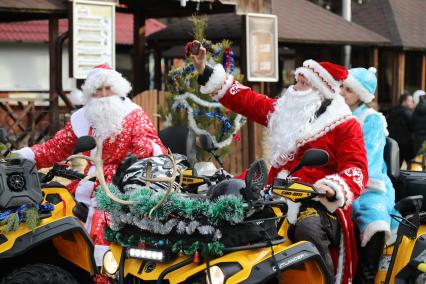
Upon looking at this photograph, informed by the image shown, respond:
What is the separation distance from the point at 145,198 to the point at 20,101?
14429 mm

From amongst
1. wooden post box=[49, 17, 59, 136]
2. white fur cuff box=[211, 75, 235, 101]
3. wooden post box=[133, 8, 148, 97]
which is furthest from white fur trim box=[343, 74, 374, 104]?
wooden post box=[133, 8, 148, 97]

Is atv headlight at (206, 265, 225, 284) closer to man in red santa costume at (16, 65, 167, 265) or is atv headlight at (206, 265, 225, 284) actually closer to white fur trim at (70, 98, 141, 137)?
man in red santa costume at (16, 65, 167, 265)

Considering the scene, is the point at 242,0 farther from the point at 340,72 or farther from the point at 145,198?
the point at 145,198

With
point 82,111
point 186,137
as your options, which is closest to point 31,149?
point 82,111

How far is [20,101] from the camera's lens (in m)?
18.0

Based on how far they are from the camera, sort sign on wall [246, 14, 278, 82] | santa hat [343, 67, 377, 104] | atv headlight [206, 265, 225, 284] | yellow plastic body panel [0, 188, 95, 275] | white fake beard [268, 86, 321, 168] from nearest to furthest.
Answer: atv headlight [206, 265, 225, 284]
yellow plastic body panel [0, 188, 95, 275]
white fake beard [268, 86, 321, 168]
santa hat [343, 67, 377, 104]
sign on wall [246, 14, 278, 82]

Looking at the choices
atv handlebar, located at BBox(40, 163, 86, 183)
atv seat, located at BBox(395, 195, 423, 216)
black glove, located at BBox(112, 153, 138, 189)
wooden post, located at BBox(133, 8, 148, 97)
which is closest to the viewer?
black glove, located at BBox(112, 153, 138, 189)

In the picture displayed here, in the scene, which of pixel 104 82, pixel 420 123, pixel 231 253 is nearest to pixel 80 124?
pixel 104 82

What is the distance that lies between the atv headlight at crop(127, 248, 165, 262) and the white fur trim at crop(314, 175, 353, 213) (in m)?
1.04

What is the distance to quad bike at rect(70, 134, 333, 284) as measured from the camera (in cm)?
404

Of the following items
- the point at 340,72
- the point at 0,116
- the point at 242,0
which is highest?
the point at 242,0

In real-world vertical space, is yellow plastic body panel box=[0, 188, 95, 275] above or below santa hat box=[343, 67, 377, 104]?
below

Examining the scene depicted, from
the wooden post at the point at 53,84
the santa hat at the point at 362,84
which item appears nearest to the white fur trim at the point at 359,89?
the santa hat at the point at 362,84

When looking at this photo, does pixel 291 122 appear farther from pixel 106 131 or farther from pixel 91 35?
pixel 91 35
